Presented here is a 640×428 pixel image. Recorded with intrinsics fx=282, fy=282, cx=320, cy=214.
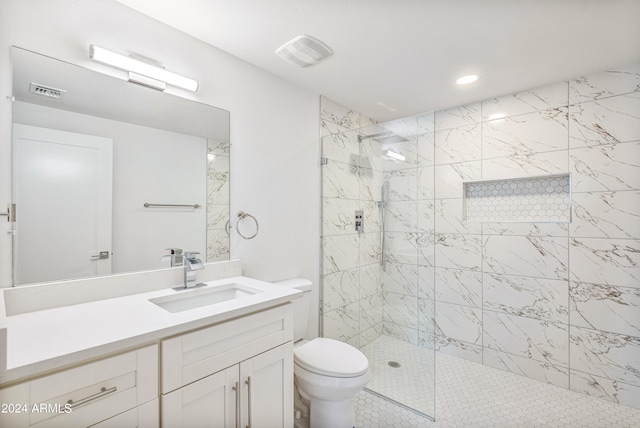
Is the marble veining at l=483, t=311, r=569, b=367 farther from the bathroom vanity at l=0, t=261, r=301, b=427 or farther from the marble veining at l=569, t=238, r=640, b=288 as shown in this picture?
the bathroom vanity at l=0, t=261, r=301, b=427

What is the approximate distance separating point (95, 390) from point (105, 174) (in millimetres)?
922

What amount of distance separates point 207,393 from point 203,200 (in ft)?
3.28

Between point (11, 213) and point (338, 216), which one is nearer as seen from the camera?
point (11, 213)

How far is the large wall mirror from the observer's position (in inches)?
45.2

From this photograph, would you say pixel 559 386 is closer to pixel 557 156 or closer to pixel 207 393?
pixel 557 156

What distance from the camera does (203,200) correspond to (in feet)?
5.47

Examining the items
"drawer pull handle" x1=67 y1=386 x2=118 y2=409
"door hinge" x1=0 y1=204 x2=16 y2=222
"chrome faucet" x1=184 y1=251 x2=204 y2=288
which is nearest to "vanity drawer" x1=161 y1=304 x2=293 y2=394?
"drawer pull handle" x1=67 y1=386 x2=118 y2=409

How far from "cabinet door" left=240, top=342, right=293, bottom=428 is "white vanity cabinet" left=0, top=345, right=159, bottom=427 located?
372 mm

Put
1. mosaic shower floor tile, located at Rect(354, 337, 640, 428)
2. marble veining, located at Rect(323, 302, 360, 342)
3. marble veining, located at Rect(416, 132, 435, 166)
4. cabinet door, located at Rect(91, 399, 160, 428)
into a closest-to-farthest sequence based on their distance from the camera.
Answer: cabinet door, located at Rect(91, 399, 160, 428) < mosaic shower floor tile, located at Rect(354, 337, 640, 428) < marble veining, located at Rect(323, 302, 360, 342) < marble veining, located at Rect(416, 132, 435, 166)

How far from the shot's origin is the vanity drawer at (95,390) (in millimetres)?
761

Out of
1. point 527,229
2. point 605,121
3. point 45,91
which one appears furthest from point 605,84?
point 45,91

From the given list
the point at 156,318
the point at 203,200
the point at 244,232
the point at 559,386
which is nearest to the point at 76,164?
the point at 203,200

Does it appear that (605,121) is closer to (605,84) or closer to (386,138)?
(605,84)

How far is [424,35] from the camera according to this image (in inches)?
62.9
